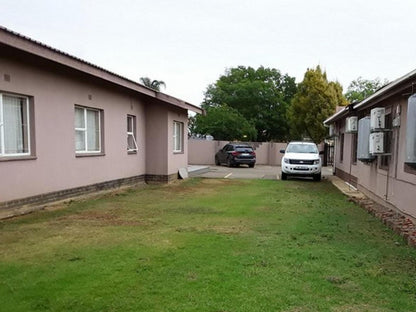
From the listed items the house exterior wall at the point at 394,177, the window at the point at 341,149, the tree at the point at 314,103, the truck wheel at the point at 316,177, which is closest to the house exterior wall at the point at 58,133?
the house exterior wall at the point at 394,177

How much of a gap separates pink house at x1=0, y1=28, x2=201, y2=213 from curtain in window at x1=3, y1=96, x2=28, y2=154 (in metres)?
0.02

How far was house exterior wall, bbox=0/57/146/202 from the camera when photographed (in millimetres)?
7590

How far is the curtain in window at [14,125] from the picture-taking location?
7.54 metres

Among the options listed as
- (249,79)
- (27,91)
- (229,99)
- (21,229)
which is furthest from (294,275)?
(249,79)

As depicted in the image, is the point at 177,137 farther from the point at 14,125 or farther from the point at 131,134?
the point at 14,125

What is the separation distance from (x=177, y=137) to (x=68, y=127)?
25.0 feet

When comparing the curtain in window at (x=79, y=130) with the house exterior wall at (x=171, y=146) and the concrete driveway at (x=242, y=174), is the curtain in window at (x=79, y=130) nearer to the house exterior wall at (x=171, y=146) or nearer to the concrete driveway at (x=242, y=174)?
the house exterior wall at (x=171, y=146)

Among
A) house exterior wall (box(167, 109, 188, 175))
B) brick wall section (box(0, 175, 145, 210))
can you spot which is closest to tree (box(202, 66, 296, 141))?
house exterior wall (box(167, 109, 188, 175))

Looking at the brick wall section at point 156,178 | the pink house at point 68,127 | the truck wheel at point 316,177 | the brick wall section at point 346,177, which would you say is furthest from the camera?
the truck wheel at point 316,177

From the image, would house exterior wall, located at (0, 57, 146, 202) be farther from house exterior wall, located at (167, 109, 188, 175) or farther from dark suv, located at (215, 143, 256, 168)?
dark suv, located at (215, 143, 256, 168)

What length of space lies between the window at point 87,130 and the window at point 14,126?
204cm

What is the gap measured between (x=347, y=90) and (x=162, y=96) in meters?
53.0

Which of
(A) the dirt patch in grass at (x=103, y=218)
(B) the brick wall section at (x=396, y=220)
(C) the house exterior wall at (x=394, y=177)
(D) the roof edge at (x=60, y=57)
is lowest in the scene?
(A) the dirt patch in grass at (x=103, y=218)

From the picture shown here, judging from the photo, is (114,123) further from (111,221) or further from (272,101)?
(272,101)
